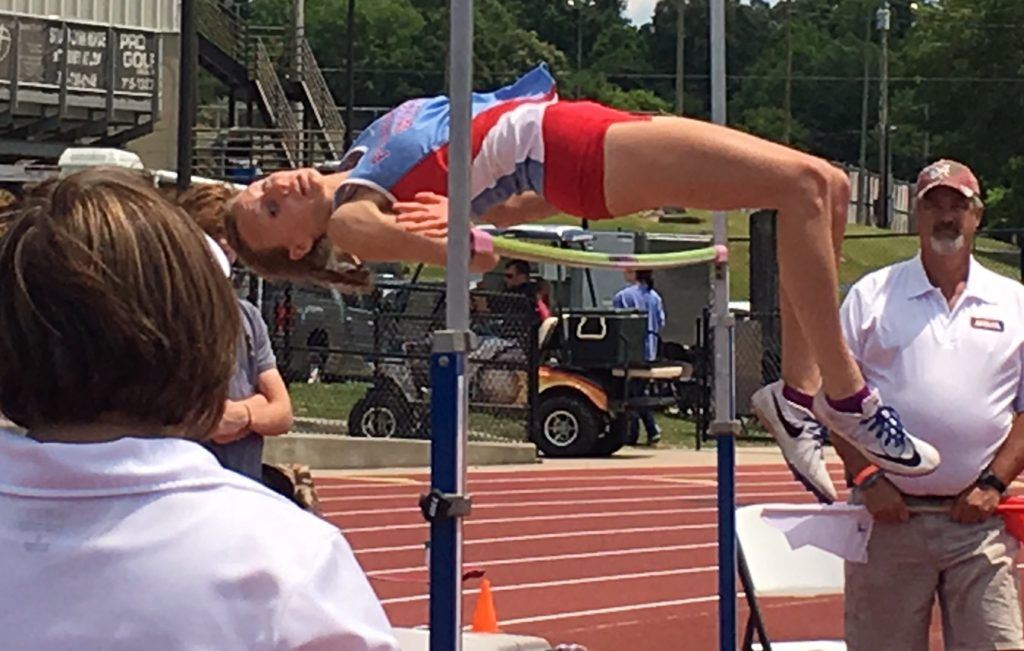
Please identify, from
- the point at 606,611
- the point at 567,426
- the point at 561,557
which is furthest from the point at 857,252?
the point at 606,611

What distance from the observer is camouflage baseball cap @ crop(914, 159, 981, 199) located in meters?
4.50

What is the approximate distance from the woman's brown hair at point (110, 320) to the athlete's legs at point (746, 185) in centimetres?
233

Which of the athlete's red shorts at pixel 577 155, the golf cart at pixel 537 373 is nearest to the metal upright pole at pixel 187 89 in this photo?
the golf cart at pixel 537 373

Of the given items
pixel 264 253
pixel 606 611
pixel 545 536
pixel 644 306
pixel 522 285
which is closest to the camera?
pixel 264 253

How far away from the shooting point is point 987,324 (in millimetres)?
4488

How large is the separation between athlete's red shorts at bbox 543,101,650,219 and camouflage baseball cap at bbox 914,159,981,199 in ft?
3.04

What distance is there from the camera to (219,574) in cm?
151

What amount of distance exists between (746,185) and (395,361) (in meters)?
11.0

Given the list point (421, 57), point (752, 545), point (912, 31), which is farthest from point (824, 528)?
point (912, 31)

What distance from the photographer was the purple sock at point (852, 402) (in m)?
4.11

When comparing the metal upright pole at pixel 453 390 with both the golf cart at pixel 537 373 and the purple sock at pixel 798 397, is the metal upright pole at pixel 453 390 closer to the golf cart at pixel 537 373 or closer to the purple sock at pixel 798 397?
the purple sock at pixel 798 397

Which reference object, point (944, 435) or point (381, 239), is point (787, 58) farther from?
point (381, 239)

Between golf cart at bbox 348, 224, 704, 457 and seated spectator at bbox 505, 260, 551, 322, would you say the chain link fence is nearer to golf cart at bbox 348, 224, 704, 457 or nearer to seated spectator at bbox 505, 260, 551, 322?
golf cart at bbox 348, 224, 704, 457

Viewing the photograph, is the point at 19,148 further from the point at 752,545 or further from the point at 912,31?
the point at 912,31
